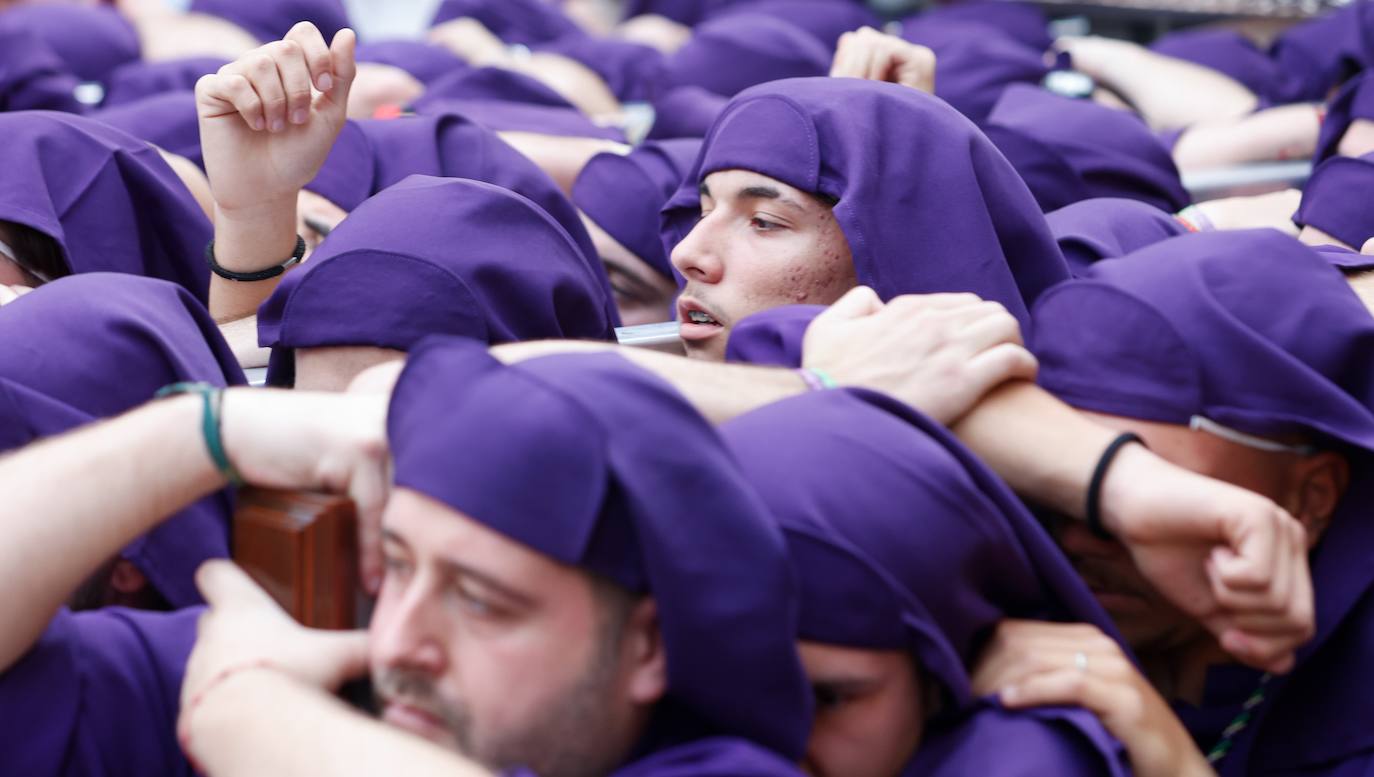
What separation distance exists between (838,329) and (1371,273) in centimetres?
106

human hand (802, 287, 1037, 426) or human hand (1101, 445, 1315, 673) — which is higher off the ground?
human hand (802, 287, 1037, 426)

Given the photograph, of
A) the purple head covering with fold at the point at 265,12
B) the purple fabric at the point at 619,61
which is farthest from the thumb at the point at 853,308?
the purple fabric at the point at 619,61

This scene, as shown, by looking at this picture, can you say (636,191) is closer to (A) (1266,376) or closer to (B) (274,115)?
(B) (274,115)

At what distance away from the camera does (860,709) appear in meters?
1.43

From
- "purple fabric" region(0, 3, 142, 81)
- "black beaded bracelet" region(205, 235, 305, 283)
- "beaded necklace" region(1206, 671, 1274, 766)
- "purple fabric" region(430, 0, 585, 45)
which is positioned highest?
"black beaded bracelet" region(205, 235, 305, 283)

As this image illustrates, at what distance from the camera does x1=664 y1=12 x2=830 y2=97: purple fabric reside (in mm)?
4672

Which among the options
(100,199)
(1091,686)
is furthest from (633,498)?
(100,199)

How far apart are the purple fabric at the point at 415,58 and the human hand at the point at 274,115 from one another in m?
2.63

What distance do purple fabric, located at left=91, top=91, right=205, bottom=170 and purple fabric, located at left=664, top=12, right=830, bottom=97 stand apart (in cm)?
181

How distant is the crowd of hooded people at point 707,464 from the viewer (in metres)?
1.23

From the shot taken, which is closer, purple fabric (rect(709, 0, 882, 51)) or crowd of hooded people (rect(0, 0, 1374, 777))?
crowd of hooded people (rect(0, 0, 1374, 777))

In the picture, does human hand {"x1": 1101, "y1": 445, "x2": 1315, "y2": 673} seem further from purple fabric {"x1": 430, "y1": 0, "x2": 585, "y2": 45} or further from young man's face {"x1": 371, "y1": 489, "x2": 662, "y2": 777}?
purple fabric {"x1": 430, "y1": 0, "x2": 585, "y2": 45}

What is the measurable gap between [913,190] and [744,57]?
2.69m

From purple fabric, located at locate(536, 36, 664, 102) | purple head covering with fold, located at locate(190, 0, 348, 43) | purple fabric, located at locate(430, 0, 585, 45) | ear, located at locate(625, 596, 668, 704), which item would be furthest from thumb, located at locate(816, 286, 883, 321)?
purple fabric, located at locate(430, 0, 585, 45)
